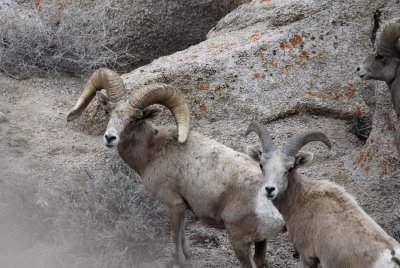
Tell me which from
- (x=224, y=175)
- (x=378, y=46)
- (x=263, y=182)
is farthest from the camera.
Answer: (x=378, y=46)

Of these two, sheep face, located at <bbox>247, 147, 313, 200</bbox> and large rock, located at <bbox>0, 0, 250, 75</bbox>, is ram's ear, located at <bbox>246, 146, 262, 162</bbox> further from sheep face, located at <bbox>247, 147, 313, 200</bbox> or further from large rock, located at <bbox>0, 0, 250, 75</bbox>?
large rock, located at <bbox>0, 0, 250, 75</bbox>

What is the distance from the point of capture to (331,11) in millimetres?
13367

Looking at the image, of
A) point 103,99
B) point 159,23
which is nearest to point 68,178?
point 103,99

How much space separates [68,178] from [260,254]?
303cm

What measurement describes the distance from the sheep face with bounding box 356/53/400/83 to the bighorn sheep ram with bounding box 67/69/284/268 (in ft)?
8.57

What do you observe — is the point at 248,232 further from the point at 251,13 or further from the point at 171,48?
the point at 171,48

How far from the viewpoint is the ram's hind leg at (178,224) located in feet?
34.1

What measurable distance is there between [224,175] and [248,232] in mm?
743

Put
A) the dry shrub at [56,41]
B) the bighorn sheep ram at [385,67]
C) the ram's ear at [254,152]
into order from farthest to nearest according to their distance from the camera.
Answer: the dry shrub at [56,41] < the bighorn sheep ram at [385,67] < the ram's ear at [254,152]

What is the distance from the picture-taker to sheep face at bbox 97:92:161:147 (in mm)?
10156

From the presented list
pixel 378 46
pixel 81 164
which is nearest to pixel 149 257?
pixel 81 164

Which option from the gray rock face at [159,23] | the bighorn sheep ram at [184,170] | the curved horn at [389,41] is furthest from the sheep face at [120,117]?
the gray rock face at [159,23]

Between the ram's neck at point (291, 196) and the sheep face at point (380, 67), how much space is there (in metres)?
2.83

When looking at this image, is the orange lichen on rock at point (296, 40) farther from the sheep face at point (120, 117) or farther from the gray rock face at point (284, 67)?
the sheep face at point (120, 117)
